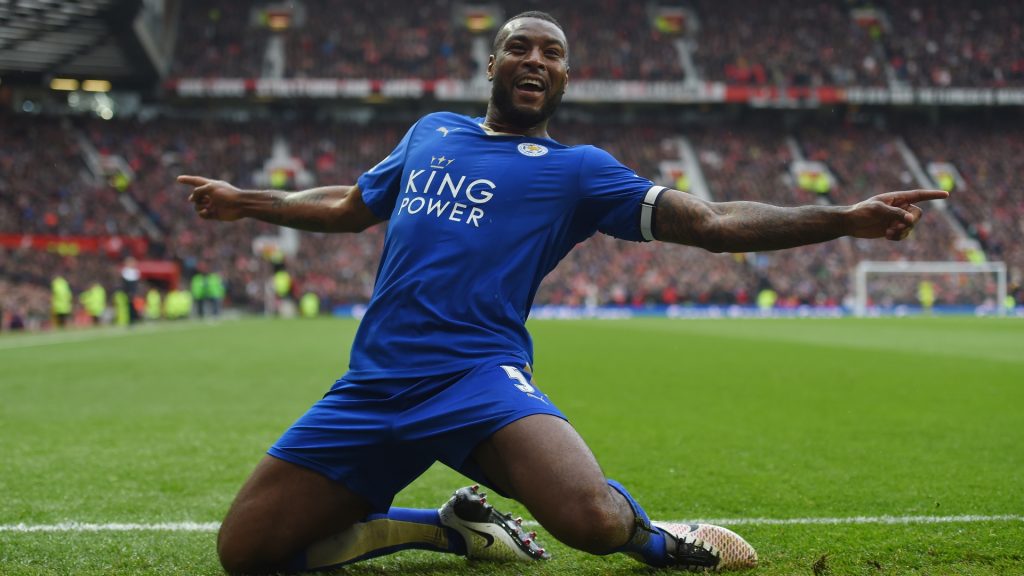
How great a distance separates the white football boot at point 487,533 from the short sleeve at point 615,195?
3.87 feet

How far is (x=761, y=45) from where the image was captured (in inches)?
1850

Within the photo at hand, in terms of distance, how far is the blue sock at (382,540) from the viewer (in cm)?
338

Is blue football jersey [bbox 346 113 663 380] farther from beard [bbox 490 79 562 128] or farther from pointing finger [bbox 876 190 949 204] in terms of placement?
pointing finger [bbox 876 190 949 204]

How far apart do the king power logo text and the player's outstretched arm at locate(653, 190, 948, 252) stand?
0.64 m

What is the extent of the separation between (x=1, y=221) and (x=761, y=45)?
35.5 meters

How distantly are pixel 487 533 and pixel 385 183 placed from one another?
1.45 meters

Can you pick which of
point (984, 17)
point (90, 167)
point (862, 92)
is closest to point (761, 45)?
point (862, 92)

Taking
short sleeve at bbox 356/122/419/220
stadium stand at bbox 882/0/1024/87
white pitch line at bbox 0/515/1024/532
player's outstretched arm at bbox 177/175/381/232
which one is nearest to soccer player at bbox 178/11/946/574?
short sleeve at bbox 356/122/419/220

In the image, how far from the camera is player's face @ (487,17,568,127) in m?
3.45

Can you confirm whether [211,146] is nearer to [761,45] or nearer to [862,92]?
[761,45]

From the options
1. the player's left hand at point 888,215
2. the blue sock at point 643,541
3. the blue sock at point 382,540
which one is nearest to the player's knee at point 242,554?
the blue sock at point 382,540

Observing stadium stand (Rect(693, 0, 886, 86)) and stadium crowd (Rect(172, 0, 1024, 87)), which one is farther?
stadium stand (Rect(693, 0, 886, 86))

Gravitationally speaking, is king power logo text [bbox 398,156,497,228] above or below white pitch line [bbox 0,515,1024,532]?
above

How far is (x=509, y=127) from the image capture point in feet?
11.8
